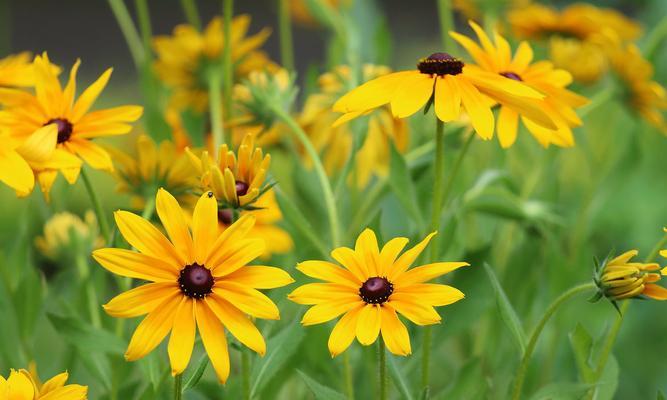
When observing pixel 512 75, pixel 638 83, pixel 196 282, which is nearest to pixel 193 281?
pixel 196 282

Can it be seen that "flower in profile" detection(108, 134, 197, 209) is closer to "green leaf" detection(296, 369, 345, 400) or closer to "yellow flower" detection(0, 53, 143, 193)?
"yellow flower" detection(0, 53, 143, 193)

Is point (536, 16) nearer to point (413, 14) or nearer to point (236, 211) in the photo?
point (236, 211)

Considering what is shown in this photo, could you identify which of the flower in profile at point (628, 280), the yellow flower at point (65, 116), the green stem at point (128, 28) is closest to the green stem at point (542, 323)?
the flower in profile at point (628, 280)

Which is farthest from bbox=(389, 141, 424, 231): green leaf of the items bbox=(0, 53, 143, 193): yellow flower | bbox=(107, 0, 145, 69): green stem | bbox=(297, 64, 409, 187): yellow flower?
bbox=(107, 0, 145, 69): green stem

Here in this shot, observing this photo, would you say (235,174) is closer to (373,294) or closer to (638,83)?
(373,294)

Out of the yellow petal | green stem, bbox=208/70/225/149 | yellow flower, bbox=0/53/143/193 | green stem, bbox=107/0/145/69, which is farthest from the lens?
green stem, bbox=107/0/145/69
